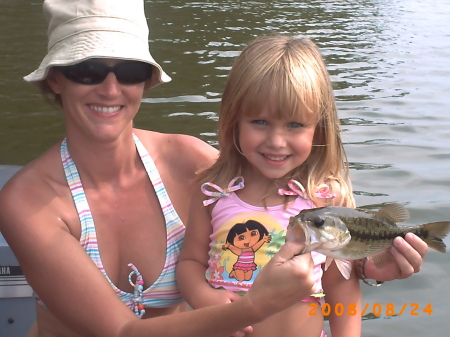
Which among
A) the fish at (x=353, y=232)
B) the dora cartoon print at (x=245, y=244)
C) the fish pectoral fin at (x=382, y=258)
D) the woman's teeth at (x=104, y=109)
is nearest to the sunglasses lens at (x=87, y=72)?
the woman's teeth at (x=104, y=109)

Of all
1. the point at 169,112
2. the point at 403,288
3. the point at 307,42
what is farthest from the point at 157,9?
the point at 307,42

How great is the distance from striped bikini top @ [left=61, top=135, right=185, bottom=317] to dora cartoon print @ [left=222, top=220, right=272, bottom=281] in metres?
0.30

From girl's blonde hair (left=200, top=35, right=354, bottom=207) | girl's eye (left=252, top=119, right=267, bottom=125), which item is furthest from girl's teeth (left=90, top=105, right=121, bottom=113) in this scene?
girl's eye (left=252, top=119, right=267, bottom=125)

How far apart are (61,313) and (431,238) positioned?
1569 mm

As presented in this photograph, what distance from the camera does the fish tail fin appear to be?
9.15 feet

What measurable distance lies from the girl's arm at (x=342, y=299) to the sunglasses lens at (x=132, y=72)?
3.98 feet

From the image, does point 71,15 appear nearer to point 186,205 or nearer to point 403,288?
point 186,205

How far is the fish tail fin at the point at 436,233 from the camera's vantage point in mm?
2789

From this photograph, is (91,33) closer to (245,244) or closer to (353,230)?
(245,244)

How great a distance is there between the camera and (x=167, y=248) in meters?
3.40

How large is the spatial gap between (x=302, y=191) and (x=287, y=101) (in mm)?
434

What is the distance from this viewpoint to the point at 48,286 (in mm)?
3080

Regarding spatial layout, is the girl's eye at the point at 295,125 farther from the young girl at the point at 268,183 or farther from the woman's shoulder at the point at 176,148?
the woman's shoulder at the point at 176,148

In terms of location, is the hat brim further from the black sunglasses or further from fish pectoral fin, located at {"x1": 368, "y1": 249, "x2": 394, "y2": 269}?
fish pectoral fin, located at {"x1": 368, "y1": 249, "x2": 394, "y2": 269}
